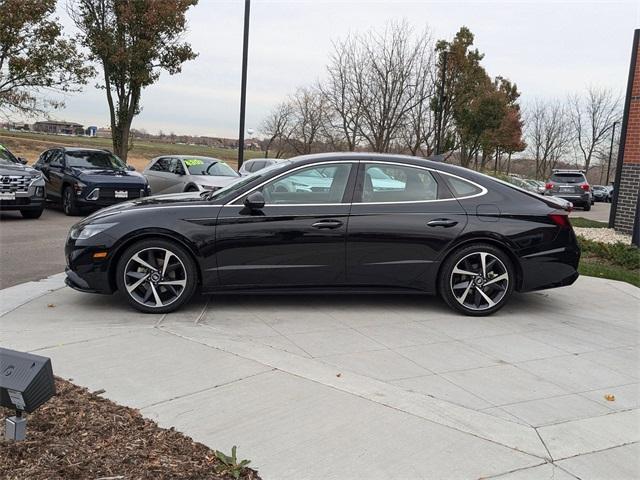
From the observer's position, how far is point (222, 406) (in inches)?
140

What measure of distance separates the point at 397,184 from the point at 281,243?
1.28m

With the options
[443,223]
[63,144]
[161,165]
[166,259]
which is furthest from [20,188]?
[63,144]

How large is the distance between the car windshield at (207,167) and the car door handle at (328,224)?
1083 centimetres

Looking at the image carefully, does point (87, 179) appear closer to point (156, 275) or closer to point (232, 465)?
point (156, 275)

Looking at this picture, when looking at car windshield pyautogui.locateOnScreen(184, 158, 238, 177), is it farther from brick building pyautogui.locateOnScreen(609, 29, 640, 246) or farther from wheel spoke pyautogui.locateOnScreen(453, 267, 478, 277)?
wheel spoke pyautogui.locateOnScreen(453, 267, 478, 277)

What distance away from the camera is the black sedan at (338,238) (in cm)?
551

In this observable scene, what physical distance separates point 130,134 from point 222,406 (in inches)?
886

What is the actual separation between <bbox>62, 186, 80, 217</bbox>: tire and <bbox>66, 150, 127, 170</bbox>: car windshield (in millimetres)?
738

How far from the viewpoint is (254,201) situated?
216 inches

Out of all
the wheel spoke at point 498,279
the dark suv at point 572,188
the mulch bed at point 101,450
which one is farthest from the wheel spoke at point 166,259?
the dark suv at point 572,188

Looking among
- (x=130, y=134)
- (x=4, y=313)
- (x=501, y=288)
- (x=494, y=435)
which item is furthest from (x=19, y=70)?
(x=494, y=435)

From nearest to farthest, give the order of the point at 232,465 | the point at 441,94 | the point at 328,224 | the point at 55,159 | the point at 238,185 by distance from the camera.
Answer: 1. the point at 232,465
2. the point at 328,224
3. the point at 238,185
4. the point at 55,159
5. the point at 441,94

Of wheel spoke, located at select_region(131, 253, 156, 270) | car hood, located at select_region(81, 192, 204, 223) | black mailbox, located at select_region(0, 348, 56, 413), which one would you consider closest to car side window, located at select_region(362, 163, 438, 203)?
car hood, located at select_region(81, 192, 204, 223)

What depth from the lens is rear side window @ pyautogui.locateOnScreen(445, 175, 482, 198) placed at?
19.4ft
